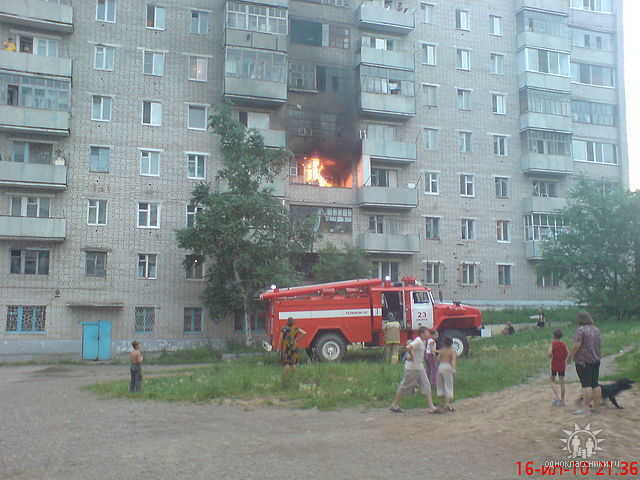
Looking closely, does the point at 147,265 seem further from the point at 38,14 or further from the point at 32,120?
the point at 38,14

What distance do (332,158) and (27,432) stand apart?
29217 millimetres

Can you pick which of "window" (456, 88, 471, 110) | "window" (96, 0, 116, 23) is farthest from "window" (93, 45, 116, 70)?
"window" (456, 88, 471, 110)

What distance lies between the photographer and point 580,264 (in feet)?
106

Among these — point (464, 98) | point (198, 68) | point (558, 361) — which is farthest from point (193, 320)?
point (558, 361)

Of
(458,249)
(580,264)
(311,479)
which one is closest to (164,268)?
(458,249)

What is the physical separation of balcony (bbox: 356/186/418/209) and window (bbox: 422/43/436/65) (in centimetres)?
938

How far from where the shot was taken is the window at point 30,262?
32188 mm

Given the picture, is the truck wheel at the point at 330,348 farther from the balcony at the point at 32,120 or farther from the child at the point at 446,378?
the balcony at the point at 32,120

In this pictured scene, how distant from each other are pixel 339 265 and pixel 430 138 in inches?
496

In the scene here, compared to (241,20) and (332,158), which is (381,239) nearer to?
(332,158)

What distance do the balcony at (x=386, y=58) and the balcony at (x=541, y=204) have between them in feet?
39.3

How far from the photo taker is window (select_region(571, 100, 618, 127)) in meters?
44.0

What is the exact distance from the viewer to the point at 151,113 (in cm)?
3525

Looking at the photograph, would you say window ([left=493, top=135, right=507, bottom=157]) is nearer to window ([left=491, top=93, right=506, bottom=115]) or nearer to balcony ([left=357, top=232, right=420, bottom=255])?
window ([left=491, top=93, right=506, bottom=115])
